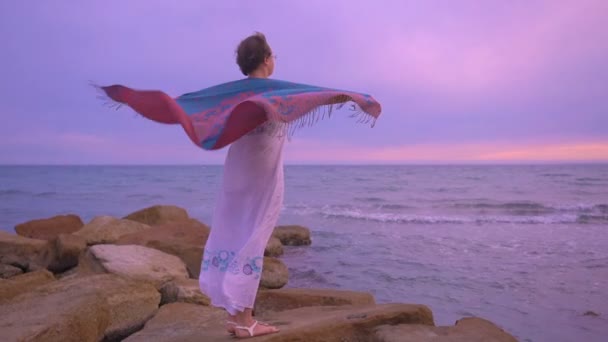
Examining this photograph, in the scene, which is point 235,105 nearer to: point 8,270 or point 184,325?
point 184,325

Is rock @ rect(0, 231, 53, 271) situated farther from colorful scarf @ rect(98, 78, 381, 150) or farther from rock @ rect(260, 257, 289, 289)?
colorful scarf @ rect(98, 78, 381, 150)

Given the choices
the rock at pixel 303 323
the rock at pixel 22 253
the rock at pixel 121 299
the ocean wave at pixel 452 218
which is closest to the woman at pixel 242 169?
the rock at pixel 303 323

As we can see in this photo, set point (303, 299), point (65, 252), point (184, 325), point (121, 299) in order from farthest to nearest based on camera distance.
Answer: point (65, 252)
point (303, 299)
point (121, 299)
point (184, 325)

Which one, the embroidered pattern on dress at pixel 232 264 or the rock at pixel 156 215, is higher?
the embroidered pattern on dress at pixel 232 264

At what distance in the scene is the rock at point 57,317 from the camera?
10.8ft

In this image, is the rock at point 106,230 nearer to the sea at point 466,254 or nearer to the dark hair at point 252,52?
the sea at point 466,254

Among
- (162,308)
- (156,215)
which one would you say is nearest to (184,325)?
(162,308)

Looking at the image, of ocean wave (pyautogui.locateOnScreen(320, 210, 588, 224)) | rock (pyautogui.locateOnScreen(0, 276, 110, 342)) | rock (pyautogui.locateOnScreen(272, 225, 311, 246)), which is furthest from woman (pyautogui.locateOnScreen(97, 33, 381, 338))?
ocean wave (pyautogui.locateOnScreen(320, 210, 588, 224))

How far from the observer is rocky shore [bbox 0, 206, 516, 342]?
3.38m

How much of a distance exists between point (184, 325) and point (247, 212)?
135 cm

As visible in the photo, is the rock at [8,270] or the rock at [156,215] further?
the rock at [156,215]

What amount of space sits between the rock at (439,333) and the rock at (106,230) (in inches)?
244

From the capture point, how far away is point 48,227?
10.7m

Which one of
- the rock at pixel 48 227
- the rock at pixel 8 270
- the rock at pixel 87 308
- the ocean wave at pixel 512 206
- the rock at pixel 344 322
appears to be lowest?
the rock at pixel 8 270
